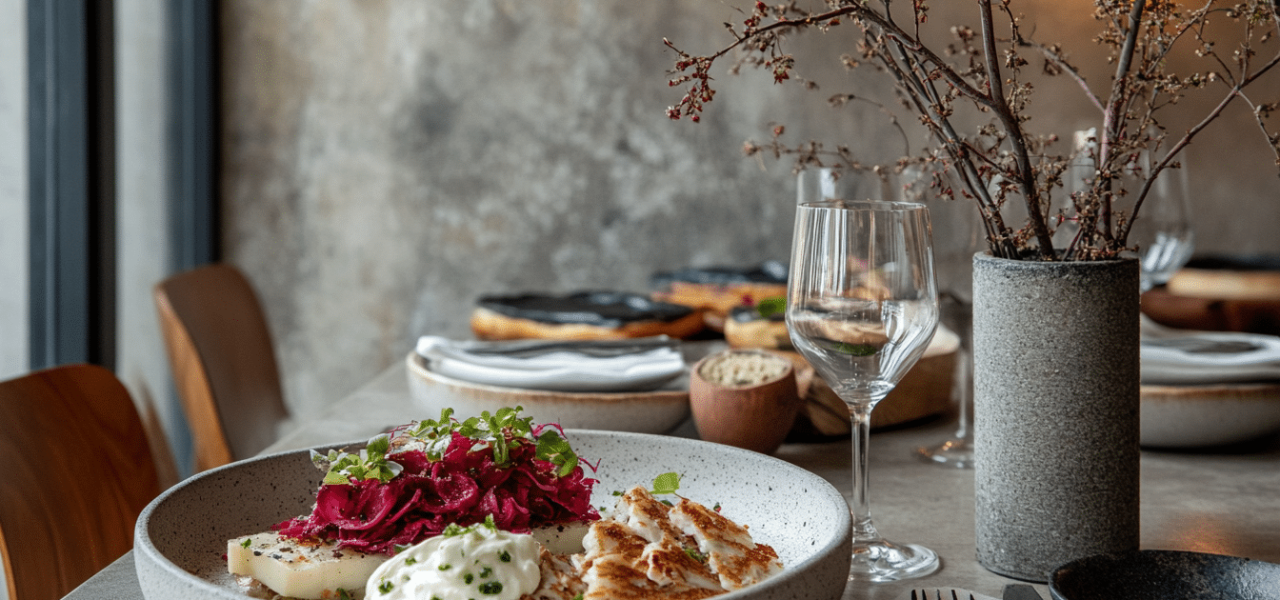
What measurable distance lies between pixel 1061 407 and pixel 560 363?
0.64 m

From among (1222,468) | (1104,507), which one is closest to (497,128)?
(1222,468)

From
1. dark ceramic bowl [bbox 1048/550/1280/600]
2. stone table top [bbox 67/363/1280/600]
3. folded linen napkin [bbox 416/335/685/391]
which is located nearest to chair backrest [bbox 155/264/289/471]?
stone table top [bbox 67/363/1280/600]

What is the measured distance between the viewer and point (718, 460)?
915mm

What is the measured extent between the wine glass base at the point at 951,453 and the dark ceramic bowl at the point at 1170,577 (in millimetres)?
464

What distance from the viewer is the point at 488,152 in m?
3.20

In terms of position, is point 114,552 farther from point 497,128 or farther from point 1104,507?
point 497,128

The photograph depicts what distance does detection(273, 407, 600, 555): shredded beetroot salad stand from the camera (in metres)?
0.78

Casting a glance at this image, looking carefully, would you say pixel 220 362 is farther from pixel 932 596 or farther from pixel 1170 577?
pixel 1170 577

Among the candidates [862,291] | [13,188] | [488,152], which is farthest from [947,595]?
[488,152]

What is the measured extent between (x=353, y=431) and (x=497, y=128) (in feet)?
6.36

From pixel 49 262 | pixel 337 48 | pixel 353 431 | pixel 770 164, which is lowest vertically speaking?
pixel 353 431

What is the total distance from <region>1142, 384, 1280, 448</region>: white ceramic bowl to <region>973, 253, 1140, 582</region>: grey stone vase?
0.41 meters

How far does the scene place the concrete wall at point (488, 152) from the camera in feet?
10.2

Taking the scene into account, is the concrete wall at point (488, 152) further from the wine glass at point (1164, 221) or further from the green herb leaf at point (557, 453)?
the green herb leaf at point (557, 453)
